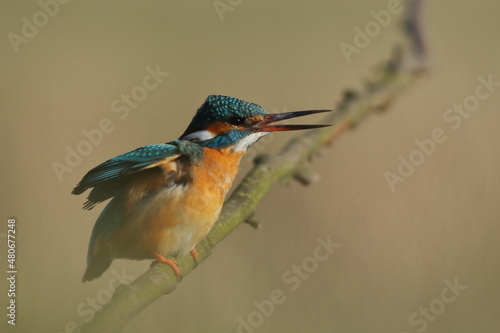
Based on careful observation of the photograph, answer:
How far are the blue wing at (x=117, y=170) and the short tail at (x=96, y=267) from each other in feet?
0.71

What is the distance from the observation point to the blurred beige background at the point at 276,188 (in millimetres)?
2064

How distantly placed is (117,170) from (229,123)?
0.38 metres

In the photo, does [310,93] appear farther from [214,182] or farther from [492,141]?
[214,182]

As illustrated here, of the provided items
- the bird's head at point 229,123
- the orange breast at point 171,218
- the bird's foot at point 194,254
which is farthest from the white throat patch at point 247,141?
the bird's foot at point 194,254

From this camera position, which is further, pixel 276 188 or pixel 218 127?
pixel 276 188

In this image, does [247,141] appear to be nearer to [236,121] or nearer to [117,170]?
[236,121]

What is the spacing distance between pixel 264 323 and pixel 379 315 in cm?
47

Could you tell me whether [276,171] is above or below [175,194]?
below

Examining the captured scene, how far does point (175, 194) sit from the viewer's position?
5.99 ft

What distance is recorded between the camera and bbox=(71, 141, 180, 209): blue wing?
1.60 meters

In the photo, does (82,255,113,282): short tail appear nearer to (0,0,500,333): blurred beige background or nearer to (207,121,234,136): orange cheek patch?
(0,0,500,333): blurred beige background

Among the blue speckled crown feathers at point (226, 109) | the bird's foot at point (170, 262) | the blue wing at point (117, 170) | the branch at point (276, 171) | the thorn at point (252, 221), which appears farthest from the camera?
the thorn at point (252, 221)

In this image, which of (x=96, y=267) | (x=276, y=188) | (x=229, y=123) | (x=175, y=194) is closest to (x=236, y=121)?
(x=229, y=123)

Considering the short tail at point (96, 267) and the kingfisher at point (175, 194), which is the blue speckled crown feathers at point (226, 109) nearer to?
the kingfisher at point (175, 194)
